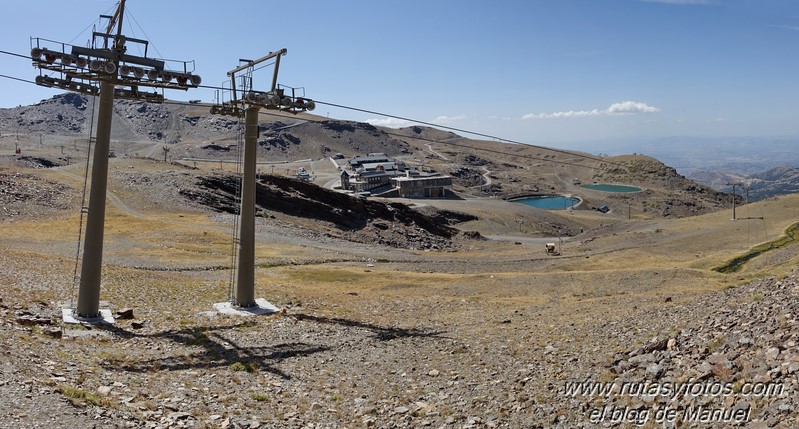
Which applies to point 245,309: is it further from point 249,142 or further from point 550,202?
point 550,202

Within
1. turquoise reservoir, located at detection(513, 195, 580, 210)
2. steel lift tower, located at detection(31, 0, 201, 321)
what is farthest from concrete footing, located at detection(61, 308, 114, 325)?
turquoise reservoir, located at detection(513, 195, 580, 210)

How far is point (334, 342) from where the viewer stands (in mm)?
23266

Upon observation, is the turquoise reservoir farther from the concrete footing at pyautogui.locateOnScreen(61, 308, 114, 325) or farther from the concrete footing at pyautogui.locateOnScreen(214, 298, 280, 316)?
the concrete footing at pyautogui.locateOnScreen(61, 308, 114, 325)

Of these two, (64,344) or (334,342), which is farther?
(334,342)

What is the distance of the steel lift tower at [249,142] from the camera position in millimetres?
27719

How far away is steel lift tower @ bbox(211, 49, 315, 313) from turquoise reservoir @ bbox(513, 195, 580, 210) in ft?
517

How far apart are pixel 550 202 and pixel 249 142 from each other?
561 feet

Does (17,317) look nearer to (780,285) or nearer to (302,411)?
(302,411)

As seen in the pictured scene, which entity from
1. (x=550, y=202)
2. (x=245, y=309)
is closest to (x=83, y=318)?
(x=245, y=309)

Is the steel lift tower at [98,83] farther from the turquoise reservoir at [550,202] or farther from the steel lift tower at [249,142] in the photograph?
the turquoise reservoir at [550,202]

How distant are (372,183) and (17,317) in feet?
443

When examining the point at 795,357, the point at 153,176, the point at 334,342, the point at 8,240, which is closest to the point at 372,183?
the point at 153,176

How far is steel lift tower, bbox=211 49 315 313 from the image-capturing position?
1091 inches

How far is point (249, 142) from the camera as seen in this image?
92.7 ft
